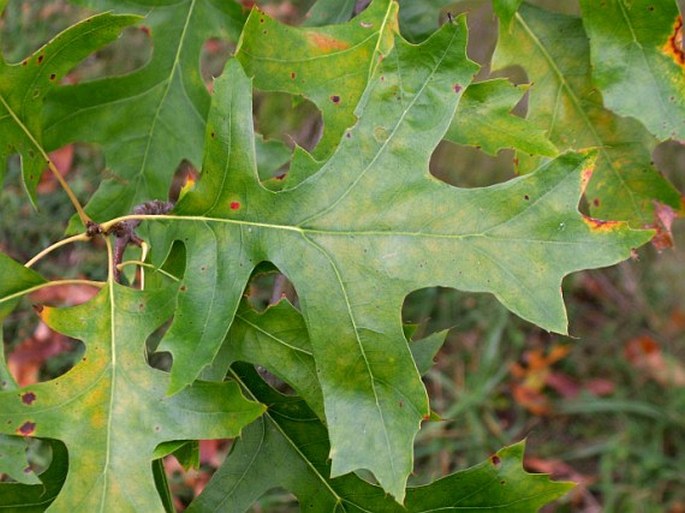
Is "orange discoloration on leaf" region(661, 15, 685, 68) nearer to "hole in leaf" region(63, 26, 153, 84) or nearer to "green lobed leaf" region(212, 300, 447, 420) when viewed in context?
"green lobed leaf" region(212, 300, 447, 420)

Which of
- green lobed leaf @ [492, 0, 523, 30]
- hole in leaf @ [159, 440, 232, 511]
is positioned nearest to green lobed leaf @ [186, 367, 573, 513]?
green lobed leaf @ [492, 0, 523, 30]

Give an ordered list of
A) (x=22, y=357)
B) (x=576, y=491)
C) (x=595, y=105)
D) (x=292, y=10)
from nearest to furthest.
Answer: (x=595, y=105) < (x=22, y=357) < (x=576, y=491) < (x=292, y=10)

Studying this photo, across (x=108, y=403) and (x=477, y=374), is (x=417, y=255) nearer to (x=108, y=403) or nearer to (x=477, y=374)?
(x=108, y=403)

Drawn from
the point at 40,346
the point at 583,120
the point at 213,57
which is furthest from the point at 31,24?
the point at 583,120

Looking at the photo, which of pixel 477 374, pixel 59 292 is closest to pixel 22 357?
pixel 59 292

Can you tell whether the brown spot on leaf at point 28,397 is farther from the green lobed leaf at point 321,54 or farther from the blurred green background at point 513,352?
the blurred green background at point 513,352

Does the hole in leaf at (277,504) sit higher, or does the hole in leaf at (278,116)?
the hole in leaf at (278,116)

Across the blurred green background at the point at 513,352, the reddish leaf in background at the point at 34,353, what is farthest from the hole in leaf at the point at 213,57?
the reddish leaf in background at the point at 34,353
